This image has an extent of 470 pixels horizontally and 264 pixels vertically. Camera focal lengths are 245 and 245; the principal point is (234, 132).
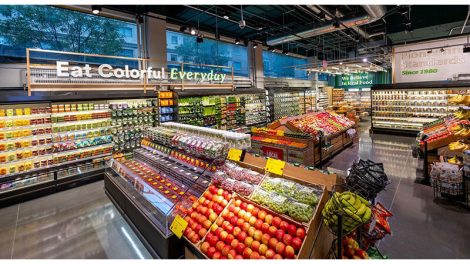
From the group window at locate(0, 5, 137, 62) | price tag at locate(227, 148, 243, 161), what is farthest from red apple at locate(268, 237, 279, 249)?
window at locate(0, 5, 137, 62)

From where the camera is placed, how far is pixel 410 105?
11.9 meters

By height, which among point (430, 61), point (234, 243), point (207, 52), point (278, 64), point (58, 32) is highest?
point (278, 64)

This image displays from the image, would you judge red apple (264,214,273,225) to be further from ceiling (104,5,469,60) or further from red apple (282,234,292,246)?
ceiling (104,5,469,60)

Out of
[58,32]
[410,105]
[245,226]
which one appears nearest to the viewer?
[245,226]

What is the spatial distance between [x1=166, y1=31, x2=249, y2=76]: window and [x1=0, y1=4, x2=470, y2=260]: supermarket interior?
92 millimetres

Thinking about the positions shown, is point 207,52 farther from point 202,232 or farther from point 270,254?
point 270,254

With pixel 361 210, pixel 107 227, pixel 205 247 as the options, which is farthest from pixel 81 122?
pixel 361 210

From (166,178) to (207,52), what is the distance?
9.78 meters

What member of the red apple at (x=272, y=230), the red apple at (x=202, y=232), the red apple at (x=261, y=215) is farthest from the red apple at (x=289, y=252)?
the red apple at (x=202, y=232)

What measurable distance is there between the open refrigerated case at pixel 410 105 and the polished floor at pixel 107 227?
6.81 m

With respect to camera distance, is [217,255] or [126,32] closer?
[217,255]

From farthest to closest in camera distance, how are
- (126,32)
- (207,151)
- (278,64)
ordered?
(278,64) < (126,32) < (207,151)

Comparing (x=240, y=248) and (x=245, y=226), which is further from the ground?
A: (x=245, y=226)
